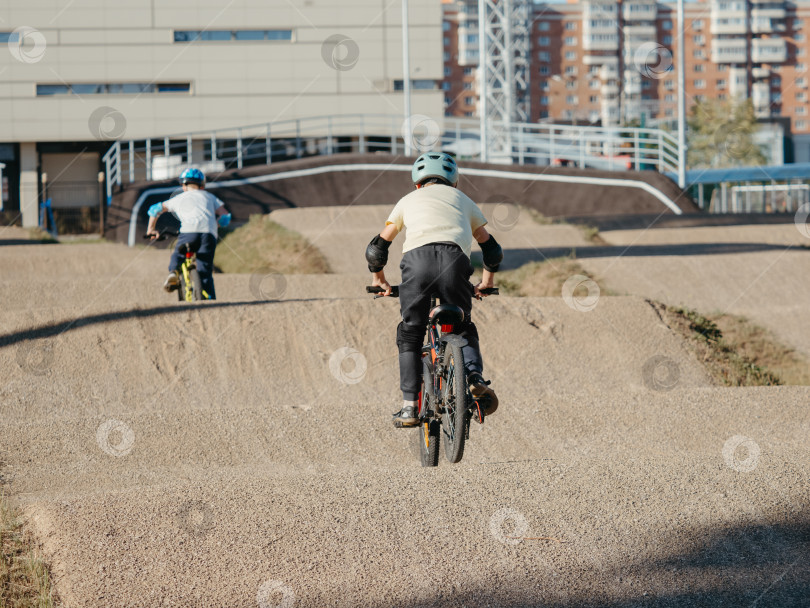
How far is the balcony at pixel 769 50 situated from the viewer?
13175 centimetres

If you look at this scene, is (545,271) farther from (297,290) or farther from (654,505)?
(654,505)

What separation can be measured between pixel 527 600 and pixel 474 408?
150 centimetres

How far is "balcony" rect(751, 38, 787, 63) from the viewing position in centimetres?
13175

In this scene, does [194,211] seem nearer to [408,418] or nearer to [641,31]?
[408,418]

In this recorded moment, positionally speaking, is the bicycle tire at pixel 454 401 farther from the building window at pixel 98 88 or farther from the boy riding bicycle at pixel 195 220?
the building window at pixel 98 88

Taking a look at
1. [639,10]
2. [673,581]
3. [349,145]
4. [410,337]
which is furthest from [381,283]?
[639,10]

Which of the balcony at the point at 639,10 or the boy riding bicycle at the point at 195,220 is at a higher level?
the balcony at the point at 639,10

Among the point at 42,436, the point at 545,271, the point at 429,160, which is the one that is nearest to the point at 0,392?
the point at 42,436

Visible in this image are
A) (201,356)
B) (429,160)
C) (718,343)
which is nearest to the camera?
(429,160)

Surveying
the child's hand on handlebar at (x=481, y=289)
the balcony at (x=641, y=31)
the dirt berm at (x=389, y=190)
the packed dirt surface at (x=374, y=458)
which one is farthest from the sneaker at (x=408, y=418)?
the balcony at (x=641, y=31)

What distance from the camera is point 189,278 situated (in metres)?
11.2

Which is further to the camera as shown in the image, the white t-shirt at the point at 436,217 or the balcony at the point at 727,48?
the balcony at the point at 727,48

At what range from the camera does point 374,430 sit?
834 cm

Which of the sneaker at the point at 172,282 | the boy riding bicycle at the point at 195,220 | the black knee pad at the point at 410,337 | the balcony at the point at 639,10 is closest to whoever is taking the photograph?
the black knee pad at the point at 410,337
